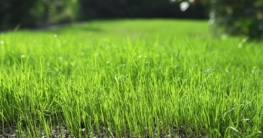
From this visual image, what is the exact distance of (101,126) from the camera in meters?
1.93

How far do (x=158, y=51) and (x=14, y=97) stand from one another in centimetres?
122

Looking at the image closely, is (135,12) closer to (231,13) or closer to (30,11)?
(30,11)

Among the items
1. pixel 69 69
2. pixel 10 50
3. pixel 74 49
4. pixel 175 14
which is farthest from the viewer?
pixel 175 14

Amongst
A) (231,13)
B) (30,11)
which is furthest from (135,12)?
(231,13)

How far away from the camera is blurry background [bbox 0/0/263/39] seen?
7359 millimetres

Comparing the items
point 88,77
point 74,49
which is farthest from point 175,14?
point 88,77

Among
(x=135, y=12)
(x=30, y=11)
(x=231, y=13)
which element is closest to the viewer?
(x=231, y=13)

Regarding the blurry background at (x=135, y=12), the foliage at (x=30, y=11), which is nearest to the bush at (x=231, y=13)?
the blurry background at (x=135, y=12)

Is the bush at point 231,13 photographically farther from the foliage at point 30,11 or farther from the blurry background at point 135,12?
the foliage at point 30,11

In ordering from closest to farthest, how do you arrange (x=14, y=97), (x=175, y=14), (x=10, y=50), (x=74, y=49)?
(x=14, y=97) → (x=10, y=50) → (x=74, y=49) → (x=175, y=14)

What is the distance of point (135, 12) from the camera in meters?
17.3

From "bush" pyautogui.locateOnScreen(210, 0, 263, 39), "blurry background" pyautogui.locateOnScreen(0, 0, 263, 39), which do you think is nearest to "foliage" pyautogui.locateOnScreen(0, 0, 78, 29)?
"blurry background" pyautogui.locateOnScreen(0, 0, 263, 39)

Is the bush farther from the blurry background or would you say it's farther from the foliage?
the foliage

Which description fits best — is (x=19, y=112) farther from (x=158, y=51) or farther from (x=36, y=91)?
(x=158, y=51)
